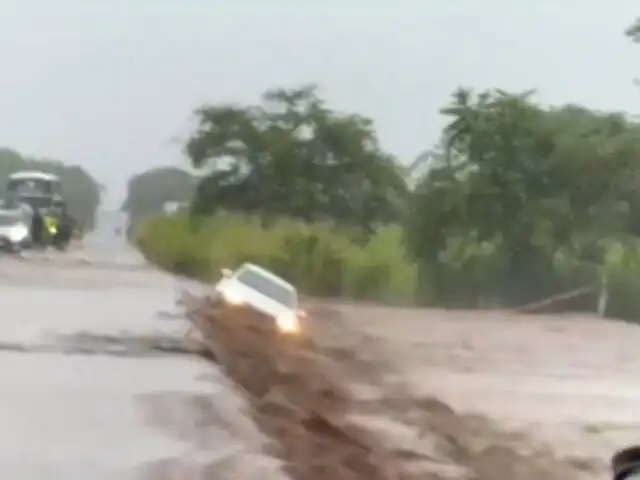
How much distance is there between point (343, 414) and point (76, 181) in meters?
0.41

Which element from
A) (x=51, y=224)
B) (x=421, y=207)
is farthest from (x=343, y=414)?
(x=51, y=224)

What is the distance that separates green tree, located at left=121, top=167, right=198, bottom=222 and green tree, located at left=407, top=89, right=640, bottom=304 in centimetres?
26

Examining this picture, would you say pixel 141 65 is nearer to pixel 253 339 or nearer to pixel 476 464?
pixel 253 339

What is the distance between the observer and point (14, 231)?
1305 mm

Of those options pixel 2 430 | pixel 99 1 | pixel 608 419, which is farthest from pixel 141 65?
pixel 608 419

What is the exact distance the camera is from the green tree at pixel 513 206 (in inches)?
52.1

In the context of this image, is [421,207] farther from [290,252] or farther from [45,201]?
[45,201]

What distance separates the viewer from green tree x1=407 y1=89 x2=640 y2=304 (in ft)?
4.34

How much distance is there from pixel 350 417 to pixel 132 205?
0.35 m

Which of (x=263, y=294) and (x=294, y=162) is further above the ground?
(x=294, y=162)

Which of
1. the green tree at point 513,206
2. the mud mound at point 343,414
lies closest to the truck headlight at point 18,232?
the mud mound at point 343,414

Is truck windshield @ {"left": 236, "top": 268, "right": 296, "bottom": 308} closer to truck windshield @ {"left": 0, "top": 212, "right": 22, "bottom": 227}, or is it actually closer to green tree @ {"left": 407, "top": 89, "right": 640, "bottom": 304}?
green tree @ {"left": 407, "top": 89, "right": 640, "bottom": 304}

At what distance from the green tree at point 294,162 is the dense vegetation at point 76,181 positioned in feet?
0.38

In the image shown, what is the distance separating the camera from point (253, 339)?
50.1 inches
